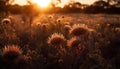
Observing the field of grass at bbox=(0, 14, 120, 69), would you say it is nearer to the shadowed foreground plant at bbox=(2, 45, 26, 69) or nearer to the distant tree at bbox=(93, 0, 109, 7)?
the shadowed foreground plant at bbox=(2, 45, 26, 69)

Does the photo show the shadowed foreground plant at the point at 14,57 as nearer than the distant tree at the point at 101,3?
Yes

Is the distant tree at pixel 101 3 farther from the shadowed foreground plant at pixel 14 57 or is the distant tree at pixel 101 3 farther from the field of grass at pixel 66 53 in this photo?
the shadowed foreground plant at pixel 14 57

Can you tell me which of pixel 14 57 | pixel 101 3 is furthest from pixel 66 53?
pixel 101 3

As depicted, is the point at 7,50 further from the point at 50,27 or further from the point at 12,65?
the point at 50,27

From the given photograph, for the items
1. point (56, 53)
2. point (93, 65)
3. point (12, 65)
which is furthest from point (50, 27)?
point (93, 65)

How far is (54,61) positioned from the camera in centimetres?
759

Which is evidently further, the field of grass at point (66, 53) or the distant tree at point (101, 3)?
the distant tree at point (101, 3)

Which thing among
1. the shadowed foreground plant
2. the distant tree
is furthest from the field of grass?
the distant tree

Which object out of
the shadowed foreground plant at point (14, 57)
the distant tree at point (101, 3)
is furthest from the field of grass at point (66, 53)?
the distant tree at point (101, 3)

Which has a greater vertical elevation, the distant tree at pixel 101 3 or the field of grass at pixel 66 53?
the field of grass at pixel 66 53

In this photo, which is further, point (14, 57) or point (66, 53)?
point (66, 53)

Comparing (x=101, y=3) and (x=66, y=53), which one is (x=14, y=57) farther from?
(x=101, y=3)

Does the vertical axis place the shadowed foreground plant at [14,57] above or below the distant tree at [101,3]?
above

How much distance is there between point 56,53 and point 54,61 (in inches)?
16.6
